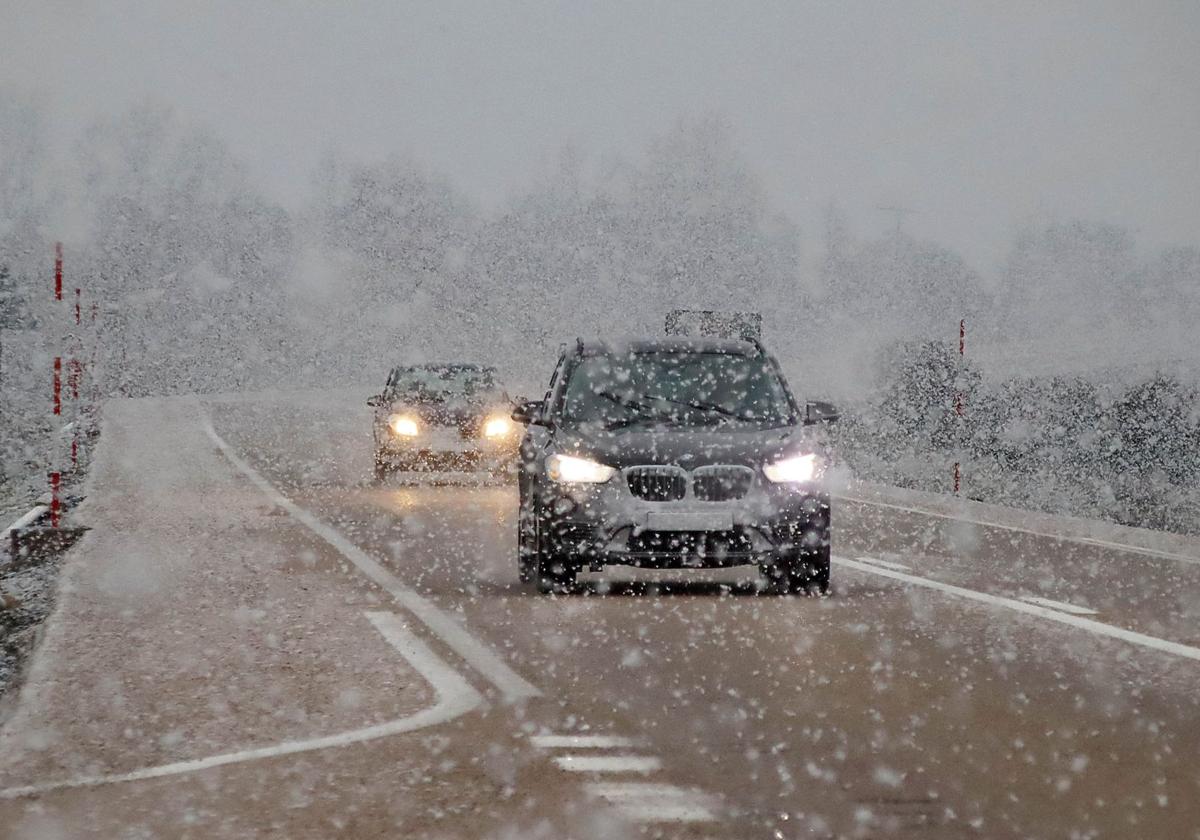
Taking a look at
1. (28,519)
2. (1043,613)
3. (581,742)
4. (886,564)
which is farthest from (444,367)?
(581,742)

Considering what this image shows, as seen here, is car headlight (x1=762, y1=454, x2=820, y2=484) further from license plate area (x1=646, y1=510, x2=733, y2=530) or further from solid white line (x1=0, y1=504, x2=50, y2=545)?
solid white line (x1=0, y1=504, x2=50, y2=545)

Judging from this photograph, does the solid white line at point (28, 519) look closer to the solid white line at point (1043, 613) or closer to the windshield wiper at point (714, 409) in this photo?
the windshield wiper at point (714, 409)

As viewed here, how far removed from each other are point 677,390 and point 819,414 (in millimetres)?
1067

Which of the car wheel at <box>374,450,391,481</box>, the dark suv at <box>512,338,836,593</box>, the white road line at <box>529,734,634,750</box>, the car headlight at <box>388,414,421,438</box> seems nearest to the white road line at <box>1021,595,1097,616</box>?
the dark suv at <box>512,338,836,593</box>

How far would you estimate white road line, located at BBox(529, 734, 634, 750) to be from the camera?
22.9 ft

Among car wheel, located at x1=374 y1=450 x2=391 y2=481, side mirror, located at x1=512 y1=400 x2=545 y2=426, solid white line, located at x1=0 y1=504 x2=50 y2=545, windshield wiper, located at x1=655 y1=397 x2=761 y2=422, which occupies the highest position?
windshield wiper, located at x1=655 y1=397 x2=761 y2=422

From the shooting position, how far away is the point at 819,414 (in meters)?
12.8

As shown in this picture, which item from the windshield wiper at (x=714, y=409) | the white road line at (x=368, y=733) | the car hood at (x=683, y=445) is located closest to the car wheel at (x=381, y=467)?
the windshield wiper at (x=714, y=409)

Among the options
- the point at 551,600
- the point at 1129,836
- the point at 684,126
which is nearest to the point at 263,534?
the point at 551,600

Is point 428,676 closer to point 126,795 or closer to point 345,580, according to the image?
point 126,795

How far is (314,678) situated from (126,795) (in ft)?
8.64

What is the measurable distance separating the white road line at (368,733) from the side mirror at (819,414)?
3.81m

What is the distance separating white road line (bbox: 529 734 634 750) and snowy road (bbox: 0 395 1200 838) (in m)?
0.02

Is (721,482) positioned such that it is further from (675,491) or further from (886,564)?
(886,564)
